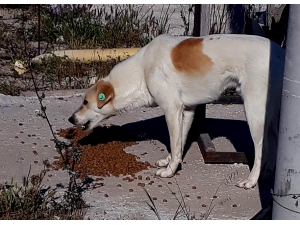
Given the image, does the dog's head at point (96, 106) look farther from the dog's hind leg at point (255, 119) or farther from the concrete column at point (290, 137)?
the concrete column at point (290, 137)

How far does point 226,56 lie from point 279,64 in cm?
40

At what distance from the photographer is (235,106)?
7480 millimetres

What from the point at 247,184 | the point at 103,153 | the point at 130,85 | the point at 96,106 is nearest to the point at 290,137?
the point at 247,184

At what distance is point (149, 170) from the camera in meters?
5.75

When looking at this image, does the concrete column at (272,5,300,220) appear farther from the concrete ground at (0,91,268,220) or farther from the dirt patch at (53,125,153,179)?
the dirt patch at (53,125,153,179)

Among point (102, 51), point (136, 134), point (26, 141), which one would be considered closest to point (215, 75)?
point (136, 134)

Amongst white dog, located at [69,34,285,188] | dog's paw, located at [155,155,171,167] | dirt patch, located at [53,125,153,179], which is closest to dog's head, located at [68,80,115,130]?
white dog, located at [69,34,285,188]

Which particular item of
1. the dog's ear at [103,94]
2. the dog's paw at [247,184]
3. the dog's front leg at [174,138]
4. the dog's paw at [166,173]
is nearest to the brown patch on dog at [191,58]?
the dog's front leg at [174,138]

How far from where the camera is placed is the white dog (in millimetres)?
5176

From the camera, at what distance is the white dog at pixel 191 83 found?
5176mm

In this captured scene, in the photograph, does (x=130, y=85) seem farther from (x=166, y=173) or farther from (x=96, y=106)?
(x=166, y=173)

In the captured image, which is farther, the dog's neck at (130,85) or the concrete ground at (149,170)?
the dog's neck at (130,85)

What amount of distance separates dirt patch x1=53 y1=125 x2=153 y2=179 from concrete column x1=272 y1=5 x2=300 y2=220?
1.89 meters

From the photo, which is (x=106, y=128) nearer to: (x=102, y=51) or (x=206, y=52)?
(x=206, y=52)
